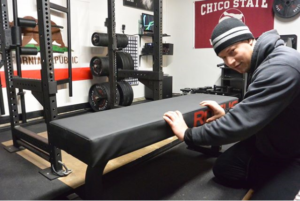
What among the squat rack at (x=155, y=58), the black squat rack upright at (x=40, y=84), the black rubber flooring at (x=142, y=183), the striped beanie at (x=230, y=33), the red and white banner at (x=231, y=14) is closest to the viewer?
the striped beanie at (x=230, y=33)

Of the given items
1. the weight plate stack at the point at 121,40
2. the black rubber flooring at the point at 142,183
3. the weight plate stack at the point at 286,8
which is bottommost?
the black rubber flooring at the point at 142,183

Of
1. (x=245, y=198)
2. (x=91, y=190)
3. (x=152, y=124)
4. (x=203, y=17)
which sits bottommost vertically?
(x=245, y=198)

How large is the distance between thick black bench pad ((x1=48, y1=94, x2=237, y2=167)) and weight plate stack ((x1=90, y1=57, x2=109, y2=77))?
7.35ft

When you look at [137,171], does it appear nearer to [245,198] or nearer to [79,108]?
[245,198]

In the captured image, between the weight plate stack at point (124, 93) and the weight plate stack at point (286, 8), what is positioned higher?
the weight plate stack at point (286, 8)

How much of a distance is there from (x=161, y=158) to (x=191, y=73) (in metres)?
3.45

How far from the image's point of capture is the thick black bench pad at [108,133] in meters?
0.98

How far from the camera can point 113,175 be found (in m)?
1.73

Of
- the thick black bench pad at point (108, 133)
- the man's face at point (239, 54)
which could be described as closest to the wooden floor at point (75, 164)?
the thick black bench pad at point (108, 133)

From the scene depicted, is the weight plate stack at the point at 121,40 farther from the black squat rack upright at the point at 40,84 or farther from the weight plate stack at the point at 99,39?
the black squat rack upright at the point at 40,84

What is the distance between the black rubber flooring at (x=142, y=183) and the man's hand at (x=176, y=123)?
1.53 ft

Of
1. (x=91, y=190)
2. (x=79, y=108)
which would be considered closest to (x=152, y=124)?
(x=91, y=190)

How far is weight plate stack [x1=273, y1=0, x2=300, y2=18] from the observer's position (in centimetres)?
385

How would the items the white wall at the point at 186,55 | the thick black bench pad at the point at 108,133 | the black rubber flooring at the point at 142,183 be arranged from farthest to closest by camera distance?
the white wall at the point at 186,55
the black rubber flooring at the point at 142,183
the thick black bench pad at the point at 108,133
